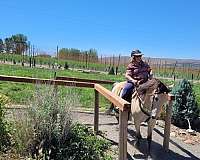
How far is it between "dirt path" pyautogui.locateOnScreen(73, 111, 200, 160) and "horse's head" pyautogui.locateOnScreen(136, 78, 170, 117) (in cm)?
89

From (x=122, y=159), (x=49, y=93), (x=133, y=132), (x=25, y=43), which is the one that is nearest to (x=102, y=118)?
(x=133, y=132)

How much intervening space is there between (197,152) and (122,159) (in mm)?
3390

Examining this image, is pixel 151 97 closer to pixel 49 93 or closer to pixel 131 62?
pixel 131 62

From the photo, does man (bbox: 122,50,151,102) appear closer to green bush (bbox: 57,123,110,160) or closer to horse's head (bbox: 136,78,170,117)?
horse's head (bbox: 136,78,170,117)

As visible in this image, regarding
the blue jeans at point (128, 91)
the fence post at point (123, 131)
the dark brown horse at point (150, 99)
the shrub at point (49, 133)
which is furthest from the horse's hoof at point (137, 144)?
the fence post at point (123, 131)

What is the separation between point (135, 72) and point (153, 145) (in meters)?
1.61

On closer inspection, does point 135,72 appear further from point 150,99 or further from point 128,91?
point 150,99

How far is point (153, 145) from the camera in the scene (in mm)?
8812

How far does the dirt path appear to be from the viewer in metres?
8.01

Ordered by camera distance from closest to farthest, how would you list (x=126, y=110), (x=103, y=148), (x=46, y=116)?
1. (x=126, y=110)
2. (x=46, y=116)
3. (x=103, y=148)

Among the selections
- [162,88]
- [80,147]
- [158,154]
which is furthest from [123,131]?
[158,154]

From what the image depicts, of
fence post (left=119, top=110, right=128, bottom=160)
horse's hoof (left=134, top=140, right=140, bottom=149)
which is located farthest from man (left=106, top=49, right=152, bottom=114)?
→ fence post (left=119, top=110, right=128, bottom=160)

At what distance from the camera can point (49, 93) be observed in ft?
22.9

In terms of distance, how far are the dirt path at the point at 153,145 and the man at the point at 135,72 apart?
3.24 feet
